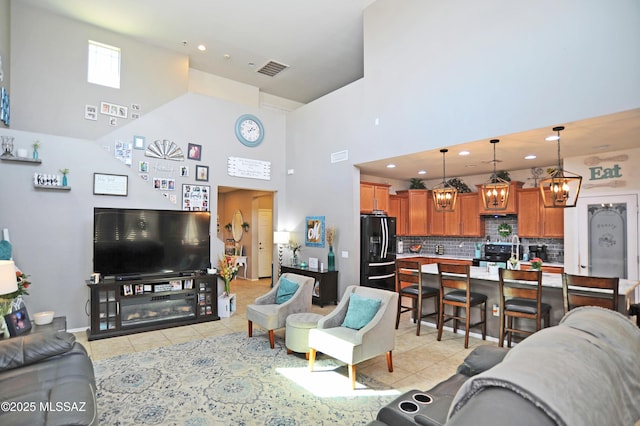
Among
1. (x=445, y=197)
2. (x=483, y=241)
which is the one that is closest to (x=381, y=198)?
(x=445, y=197)

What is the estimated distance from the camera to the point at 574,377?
103 centimetres

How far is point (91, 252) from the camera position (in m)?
5.17

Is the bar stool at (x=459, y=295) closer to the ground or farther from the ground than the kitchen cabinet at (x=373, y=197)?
closer to the ground

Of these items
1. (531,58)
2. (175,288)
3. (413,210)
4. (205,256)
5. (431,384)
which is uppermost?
(531,58)

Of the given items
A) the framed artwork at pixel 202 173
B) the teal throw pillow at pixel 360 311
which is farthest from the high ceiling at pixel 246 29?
the teal throw pillow at pixel 360 311

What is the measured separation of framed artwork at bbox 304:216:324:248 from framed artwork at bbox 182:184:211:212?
2001 millimetres

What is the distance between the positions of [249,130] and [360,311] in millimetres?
4858

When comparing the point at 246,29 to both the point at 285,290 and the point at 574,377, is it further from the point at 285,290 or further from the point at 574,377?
the point at 574,377

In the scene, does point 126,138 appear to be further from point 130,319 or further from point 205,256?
point 130,319

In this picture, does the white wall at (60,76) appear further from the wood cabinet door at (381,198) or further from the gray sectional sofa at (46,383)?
the wood cabinet door at (381,198)

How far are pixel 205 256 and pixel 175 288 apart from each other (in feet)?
2.24

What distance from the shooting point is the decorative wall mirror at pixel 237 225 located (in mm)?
10150

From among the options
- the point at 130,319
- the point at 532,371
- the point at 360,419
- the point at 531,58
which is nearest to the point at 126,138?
the point at 130,319

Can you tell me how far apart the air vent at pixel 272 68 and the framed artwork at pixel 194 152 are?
8.30ft
